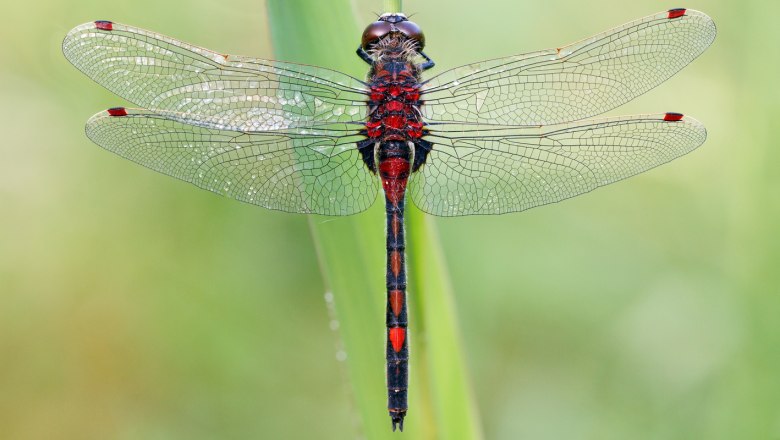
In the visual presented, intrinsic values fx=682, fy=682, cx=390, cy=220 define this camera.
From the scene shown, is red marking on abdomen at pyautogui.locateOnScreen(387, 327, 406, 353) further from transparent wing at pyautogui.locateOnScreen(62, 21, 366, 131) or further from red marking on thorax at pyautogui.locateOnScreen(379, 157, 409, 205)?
transparent wing at pyautogui.locateOnScreen(62, 21, 366, 131)

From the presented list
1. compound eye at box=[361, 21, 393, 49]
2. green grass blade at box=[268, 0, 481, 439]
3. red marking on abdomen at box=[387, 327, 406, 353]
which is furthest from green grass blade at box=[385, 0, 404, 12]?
red marking on abdomen at box=[387, 327, 406, 353]

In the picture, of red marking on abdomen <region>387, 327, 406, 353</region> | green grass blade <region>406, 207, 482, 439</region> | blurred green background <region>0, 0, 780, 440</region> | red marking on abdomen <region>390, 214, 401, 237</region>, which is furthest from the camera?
blurred green background <region>0, 0, 780, 440</region>

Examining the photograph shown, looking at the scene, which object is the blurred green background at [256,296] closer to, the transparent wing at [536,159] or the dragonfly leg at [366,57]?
the transparent wing at [536,159]

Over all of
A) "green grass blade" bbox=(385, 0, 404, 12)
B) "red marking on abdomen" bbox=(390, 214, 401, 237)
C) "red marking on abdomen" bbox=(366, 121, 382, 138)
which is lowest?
"red marking on abdomen" bbox=(390, 214, 401, 237)

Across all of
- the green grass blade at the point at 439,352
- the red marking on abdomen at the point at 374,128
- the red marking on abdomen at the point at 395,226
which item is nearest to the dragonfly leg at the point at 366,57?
the red marking on abdomen at the point at 374,128

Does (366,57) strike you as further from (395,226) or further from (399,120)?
(395,226)

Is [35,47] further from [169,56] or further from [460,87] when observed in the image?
[460,87]

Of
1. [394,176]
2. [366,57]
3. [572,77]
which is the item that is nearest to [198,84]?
[366,57]
